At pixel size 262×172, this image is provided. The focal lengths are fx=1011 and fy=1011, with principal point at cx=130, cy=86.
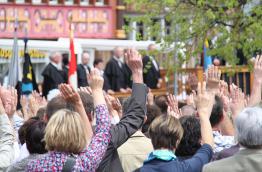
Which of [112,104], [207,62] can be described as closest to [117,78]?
[207,62]

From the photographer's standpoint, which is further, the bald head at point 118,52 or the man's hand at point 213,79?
the bald head at point 118,52

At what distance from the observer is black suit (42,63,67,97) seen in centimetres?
2434

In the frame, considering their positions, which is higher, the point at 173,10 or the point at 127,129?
the point at 173,10

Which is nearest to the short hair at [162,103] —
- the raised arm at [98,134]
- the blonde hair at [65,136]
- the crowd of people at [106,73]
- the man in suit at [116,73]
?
the raised arm at [98,134]

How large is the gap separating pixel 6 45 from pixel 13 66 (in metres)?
4.73

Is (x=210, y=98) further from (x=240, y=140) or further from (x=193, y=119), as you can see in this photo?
(x=240, y=140)

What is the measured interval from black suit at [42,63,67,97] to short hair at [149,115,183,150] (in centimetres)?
1719

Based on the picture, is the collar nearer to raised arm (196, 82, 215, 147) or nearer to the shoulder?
raised arm (196, 82, 215, 147)

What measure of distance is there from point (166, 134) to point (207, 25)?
875 cm

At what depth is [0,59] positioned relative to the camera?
23.8 meters

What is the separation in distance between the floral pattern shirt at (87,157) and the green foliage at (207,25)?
8.11m

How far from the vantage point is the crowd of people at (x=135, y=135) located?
663 centimetres

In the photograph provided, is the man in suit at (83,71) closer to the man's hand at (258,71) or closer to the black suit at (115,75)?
the black suit at (115,75)

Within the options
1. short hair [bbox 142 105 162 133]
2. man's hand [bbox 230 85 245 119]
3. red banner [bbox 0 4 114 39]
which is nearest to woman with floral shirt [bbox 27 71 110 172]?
man's hand [bbox 230 85 245 119]
